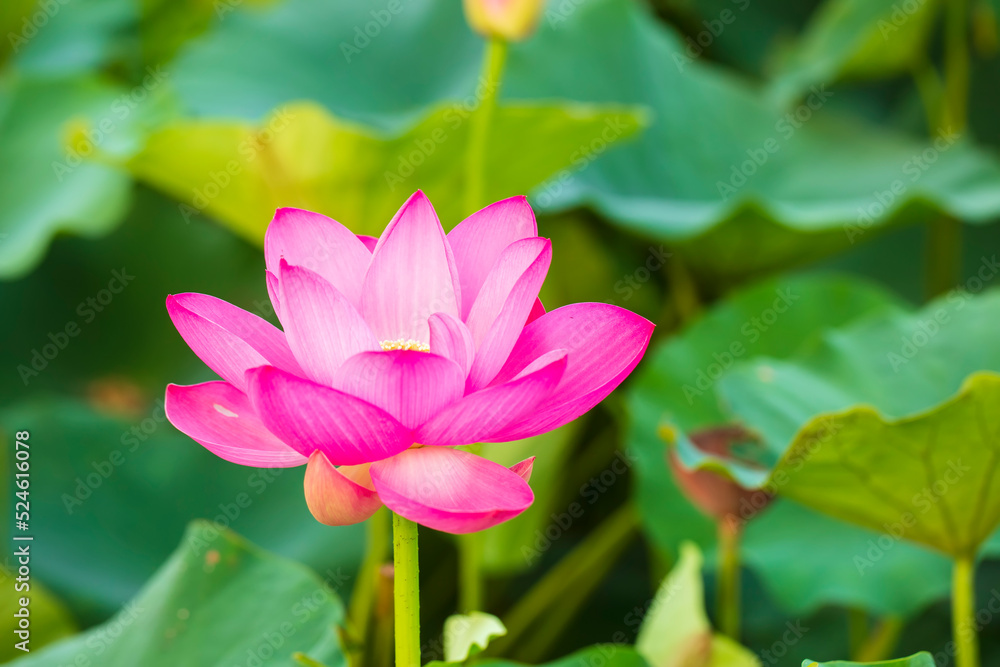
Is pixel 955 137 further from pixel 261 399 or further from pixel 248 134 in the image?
pixel 261 399

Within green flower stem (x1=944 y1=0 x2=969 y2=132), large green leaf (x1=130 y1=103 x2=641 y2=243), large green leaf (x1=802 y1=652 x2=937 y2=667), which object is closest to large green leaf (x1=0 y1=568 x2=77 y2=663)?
large green leaf (x1=130 y1=103 x2=641 y2=243)

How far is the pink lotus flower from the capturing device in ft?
1.11

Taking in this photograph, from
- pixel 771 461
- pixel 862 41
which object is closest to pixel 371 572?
pixel 771 461

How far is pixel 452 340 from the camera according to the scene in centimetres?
36

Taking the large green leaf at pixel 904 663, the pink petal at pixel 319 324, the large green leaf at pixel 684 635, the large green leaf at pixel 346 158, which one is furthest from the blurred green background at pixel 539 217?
the pink petal at pixel 319 324

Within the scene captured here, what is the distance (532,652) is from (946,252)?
0.77m

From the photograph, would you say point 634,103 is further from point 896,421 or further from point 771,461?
point 896,421

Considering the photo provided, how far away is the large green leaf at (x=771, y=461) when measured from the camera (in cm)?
85

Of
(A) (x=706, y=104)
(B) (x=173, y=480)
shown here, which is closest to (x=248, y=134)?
(B) (x=173, y=480)

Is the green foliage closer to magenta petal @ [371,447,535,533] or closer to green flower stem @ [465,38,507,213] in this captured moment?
magenta petal @ [371,447,535,533]

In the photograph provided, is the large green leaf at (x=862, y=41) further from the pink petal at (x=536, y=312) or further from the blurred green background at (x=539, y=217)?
the pink petal at (x=536, y=312)

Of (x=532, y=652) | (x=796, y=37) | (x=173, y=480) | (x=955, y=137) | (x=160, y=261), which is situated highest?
(x=796, y=37)

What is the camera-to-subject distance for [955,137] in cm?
127

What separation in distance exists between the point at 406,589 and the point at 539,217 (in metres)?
0.81
